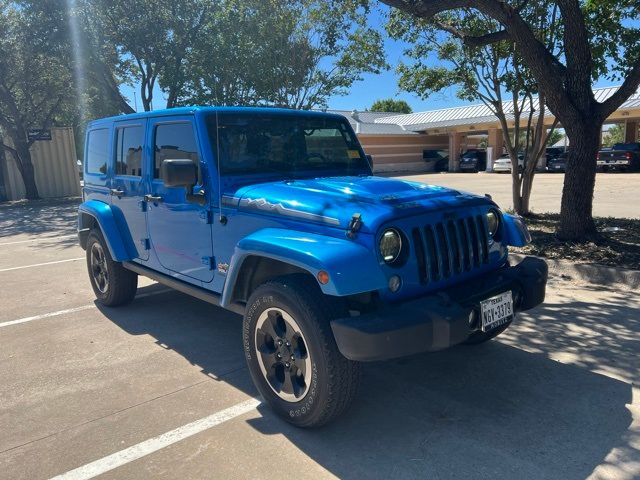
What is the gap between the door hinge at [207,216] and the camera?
13.0ft

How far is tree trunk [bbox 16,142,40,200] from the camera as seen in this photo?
19641 mm

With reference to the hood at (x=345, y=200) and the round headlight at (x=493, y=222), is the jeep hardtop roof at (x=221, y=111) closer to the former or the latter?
the hood at (x=345, y=200)

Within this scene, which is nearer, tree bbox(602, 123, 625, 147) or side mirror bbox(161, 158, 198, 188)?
side mirror bbox(161, 158, 198, 188)

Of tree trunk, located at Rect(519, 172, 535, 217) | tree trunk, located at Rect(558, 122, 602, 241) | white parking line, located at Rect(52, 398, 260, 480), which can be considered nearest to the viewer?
white parking line, located at Rect(52, 398, 260, 480)

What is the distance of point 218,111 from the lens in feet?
13.5

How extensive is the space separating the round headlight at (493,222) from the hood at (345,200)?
193mm

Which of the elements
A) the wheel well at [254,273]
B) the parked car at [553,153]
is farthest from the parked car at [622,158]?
the wheel well at [254,273]

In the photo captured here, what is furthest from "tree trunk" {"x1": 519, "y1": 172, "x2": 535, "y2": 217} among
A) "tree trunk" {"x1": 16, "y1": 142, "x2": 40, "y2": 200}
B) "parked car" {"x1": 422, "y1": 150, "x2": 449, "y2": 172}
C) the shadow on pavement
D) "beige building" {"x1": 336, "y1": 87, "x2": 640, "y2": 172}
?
"parked car" {"x1": 422, "y1": 150, "x2": 449, "y2": 172}

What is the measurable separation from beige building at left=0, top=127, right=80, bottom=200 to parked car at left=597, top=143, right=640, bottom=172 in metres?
25.5

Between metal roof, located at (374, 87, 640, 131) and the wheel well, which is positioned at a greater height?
metal roof, located at (374, 87, 640, 131)

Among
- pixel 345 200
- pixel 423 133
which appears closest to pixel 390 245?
pixel 345 200

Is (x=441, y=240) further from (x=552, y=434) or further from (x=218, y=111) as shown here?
(x=218, y=111)

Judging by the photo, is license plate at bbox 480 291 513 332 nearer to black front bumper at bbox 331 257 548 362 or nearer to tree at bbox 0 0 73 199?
black front bumper at bbox 331 257 548 362

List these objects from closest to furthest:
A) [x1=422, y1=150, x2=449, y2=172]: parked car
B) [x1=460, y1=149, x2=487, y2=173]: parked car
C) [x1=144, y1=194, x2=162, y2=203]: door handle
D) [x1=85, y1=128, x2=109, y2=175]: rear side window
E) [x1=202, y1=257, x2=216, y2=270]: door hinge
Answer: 1. [x1=202, y1=257, x2=216, y2=270]: door hinge
2. [x1=144, y1=194, x2=162, y2=203]: door handle
3. [x1=85, y1=128, x2=109, y2=175]: rear side window
4. [x1=460, y1=149, x2=487, y2=173]: parked car
5. [x1=422, y1=150, x2=449, y2=172]: parked car
